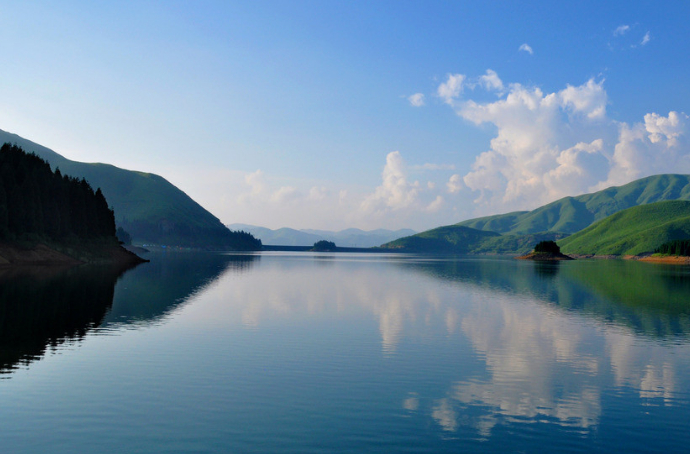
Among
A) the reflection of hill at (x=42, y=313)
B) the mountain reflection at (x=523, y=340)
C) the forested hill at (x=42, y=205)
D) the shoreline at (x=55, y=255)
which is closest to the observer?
the mountain reflection at (x=523, y=340)

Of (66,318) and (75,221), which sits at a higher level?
(75,221)

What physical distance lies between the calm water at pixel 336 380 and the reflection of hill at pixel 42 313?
0.28 m

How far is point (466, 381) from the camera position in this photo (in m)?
28.2

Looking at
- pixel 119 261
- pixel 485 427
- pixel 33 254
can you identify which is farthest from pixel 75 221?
pixel 485 427

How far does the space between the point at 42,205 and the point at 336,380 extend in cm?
14301

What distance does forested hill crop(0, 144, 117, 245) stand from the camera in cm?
12656

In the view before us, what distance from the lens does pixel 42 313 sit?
161 ft

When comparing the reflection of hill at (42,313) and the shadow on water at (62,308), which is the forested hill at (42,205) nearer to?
the shadow on water at (62,308)

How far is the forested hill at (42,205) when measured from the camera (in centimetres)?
12656

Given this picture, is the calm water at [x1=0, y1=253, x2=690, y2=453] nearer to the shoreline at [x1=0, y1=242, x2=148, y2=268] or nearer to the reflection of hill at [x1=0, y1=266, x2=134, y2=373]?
the reflection of hill at [x1=0, y1=266, x2=134, y2=373]

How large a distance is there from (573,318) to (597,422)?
36426 millimetres

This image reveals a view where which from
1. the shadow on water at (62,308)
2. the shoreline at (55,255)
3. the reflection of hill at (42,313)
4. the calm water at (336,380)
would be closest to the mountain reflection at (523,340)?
the calm water at (336,380)

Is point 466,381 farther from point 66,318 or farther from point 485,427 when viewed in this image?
point 66,318

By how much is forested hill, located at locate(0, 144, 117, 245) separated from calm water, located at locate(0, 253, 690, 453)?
280 feet
